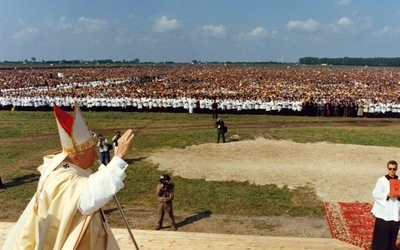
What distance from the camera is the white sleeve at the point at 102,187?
3205mm

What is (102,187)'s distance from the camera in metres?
3.22

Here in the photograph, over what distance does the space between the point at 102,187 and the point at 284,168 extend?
38.9 ft

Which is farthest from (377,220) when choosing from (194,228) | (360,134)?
(360,134)

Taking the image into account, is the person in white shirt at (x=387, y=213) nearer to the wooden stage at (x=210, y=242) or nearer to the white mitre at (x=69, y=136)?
the wooden stage at (x=210, y=242)

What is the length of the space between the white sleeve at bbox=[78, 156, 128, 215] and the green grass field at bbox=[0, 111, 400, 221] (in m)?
7.85

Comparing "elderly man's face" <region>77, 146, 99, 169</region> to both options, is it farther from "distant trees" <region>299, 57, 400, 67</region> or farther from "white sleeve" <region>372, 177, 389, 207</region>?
"distant trees" <region>299, 57, 400, 67</region>

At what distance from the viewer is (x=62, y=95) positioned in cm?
3403

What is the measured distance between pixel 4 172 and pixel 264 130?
42.0ft

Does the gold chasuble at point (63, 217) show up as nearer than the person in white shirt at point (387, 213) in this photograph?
Yes

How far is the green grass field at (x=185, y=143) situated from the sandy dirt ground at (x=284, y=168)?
552mm

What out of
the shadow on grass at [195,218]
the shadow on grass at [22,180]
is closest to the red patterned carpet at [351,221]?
the shadow on grass at [195,218]

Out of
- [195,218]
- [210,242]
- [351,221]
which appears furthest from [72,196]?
[351,221]

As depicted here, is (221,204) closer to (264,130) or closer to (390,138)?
(264,130)

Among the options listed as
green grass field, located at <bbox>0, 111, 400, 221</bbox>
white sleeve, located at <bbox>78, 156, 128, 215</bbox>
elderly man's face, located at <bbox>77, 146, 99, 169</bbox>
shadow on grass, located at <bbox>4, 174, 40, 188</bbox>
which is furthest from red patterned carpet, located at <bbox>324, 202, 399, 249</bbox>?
shadow on grass, located at <bbox>4, 174, 40, 188</bbox>
